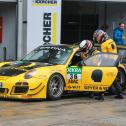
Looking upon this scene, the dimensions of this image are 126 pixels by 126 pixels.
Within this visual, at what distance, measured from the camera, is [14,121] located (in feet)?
32.3

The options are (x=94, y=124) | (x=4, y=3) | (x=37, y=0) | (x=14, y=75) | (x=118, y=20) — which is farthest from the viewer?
(x=118, y=20)

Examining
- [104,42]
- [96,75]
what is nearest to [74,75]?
[96,75]

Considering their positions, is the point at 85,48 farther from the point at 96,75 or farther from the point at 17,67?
the point at 17,67

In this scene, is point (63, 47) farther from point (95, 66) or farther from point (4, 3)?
point (4, 3)

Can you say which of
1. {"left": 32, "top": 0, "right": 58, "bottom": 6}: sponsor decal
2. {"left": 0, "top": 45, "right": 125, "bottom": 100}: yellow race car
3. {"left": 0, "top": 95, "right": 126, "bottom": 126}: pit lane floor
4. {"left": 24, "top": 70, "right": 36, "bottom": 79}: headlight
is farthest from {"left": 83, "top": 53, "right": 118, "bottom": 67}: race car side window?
{"left": 32, "top": 0, "right": 58, "bottom": 6}: sponsor decal

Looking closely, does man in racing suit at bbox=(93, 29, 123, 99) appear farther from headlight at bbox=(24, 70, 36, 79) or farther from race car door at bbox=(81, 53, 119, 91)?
headlight at bbox=(24, 70, 36, 79)

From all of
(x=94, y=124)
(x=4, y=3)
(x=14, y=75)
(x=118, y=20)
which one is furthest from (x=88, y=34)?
(x=94, y=124)

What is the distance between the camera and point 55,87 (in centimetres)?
1334

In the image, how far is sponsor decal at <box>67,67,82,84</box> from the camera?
44.7ft

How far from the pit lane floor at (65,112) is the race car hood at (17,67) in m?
0.73

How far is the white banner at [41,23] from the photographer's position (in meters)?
20.5

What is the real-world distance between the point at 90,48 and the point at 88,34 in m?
11.3

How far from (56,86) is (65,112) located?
2.25 m

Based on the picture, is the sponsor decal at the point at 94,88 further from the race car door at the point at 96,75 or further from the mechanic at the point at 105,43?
the mechanic at the point at 105,43
